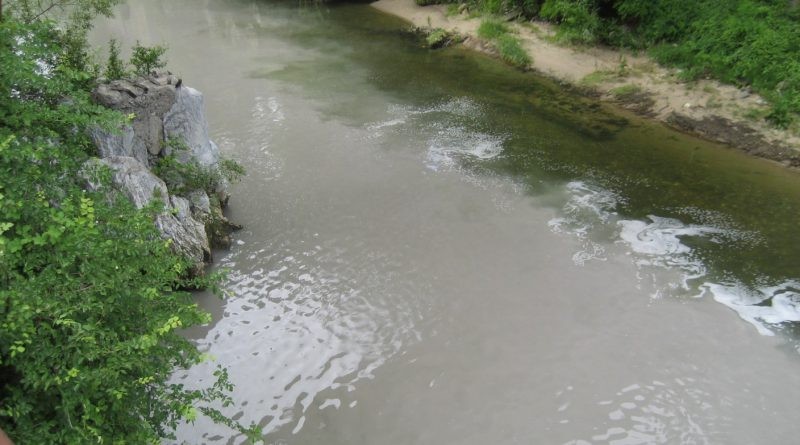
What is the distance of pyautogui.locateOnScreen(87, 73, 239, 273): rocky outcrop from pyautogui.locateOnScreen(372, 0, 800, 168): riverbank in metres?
12.1

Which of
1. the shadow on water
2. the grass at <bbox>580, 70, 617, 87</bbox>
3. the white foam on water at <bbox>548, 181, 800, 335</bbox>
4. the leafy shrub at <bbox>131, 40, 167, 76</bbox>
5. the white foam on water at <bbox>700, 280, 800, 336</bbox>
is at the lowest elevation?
the white foam on water at <bbox>700, 280, 800, 336</bbox>

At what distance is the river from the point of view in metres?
7.80

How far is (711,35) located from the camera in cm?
1698

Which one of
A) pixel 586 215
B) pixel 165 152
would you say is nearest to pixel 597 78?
pixel 586 215

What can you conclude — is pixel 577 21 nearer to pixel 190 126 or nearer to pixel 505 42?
pixel 505 42

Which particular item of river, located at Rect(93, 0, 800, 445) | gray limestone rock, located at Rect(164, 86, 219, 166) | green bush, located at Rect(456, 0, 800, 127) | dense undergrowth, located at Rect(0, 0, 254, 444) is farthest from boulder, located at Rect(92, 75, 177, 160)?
green bush, located at Rect(456, 0, 800, 127)

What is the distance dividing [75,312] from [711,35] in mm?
18122

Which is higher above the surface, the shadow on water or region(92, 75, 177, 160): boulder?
region(92, 75, 177, 160): boulder

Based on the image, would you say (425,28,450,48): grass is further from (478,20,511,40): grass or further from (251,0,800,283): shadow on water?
(478,20,511,40): grass

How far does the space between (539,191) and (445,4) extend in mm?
17055

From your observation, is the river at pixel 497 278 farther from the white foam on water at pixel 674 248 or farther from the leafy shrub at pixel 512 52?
the leafy shrub at pixel 512 52

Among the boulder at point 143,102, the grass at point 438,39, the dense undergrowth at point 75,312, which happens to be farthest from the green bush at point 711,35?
the dense undergrowth at point 75,312

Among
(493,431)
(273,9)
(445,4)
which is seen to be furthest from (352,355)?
(273,9)

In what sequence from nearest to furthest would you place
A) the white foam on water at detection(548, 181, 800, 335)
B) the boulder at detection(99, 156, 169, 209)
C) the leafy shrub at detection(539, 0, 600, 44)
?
the boulder at detection(99, 156, 169, 209), the white foam on water at detection(548, 181, 800, 335), the leafy shrub at detection(539, 0, 600, 44)
